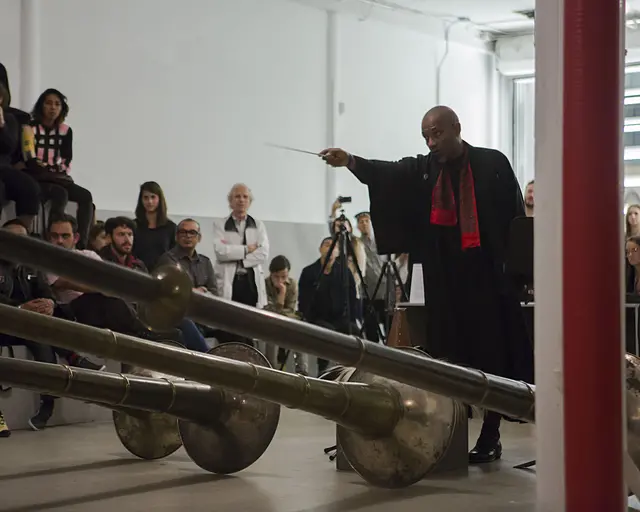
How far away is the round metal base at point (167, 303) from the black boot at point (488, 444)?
9.06 ft

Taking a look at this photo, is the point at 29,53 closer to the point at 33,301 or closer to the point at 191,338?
the point at 191,338

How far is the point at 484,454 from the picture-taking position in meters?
5.06

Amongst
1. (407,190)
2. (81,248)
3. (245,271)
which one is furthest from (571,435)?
(245,271)

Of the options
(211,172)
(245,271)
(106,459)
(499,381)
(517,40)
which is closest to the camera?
(499,381)

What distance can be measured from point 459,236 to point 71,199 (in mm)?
3780

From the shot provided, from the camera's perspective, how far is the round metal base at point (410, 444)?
4.05 m

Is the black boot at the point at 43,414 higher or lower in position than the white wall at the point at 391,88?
lower

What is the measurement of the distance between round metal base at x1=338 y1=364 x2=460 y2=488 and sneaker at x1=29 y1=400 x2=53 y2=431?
3.10m

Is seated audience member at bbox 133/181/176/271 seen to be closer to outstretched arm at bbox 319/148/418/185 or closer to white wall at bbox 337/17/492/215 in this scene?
outstretched arm at bbox 319/148/418/185

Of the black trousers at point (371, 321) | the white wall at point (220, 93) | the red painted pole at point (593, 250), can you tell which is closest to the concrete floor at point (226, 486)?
the red painted pole at point (593, 250)

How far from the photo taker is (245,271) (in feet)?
31.7

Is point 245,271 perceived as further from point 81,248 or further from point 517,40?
point 517,40

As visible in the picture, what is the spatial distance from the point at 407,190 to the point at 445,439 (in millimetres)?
1664

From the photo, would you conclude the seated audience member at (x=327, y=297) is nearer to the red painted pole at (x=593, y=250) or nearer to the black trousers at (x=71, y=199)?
the black trousers at (x=71, y=199)
